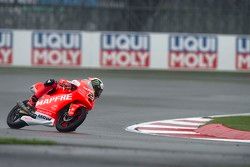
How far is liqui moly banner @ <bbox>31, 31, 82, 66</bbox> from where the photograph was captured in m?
28.8

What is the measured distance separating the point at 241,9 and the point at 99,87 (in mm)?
18710

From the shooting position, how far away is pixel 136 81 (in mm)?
26422

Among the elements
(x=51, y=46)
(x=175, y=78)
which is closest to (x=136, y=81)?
(x=175, y=78)

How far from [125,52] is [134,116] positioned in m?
11.9

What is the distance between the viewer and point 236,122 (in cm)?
1552

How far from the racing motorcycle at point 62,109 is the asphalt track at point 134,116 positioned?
242 mm

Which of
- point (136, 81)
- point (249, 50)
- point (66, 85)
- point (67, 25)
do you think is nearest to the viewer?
point (66, 85)

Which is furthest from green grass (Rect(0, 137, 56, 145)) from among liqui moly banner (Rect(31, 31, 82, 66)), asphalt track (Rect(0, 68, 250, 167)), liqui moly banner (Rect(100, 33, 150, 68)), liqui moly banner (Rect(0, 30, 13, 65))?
liqui moly banner (Rect(0, 30, 13, 65))

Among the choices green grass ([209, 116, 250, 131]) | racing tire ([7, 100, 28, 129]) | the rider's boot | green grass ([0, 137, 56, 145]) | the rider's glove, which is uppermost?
the rider's glove

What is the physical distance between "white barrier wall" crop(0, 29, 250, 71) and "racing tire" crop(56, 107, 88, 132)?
1654cm

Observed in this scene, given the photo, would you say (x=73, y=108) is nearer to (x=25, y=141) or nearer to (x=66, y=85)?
(x=66, y=85)

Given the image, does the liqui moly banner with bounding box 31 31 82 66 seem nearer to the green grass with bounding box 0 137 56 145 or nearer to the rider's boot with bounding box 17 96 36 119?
the rider's boot with bounding box 17 96 36 119

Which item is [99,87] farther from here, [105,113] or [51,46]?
[51,46]

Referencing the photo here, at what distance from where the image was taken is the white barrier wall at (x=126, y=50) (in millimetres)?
28500
